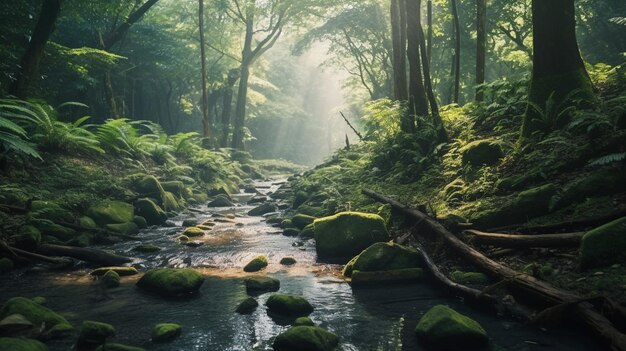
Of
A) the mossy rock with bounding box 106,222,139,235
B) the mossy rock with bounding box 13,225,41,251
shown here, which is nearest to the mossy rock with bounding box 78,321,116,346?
the mossy rock with bounding box 13,225,41,251

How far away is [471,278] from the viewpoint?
5441 millimetres

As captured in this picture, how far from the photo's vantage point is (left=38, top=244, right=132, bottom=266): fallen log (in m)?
7.11

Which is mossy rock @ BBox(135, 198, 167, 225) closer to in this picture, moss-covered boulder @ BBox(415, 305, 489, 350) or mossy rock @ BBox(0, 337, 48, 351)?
mossy rock @ BBox(0, 337, 48, 351)

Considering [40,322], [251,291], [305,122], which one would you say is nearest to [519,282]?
[251,291]

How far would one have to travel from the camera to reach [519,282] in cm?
464

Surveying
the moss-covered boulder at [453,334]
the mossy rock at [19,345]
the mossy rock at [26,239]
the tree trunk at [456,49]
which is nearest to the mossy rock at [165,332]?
Result: the mossy rock at [19,345]

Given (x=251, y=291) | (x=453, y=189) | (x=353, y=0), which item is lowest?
(x=251, y=291)

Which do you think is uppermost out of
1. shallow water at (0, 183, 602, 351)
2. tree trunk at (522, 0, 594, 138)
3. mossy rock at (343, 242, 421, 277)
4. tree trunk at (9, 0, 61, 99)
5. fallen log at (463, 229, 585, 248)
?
tree trunk at (9, 0, 61, 99)

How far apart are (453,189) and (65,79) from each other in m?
18.0

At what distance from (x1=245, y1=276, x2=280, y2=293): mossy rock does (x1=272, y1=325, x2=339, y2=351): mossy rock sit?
1943mm

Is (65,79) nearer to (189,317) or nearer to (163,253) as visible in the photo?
(163,253)

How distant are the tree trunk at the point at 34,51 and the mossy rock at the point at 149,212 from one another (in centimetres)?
417

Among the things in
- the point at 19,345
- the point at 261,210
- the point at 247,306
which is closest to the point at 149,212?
the point at 261,210

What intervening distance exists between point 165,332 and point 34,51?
33.1 ft
